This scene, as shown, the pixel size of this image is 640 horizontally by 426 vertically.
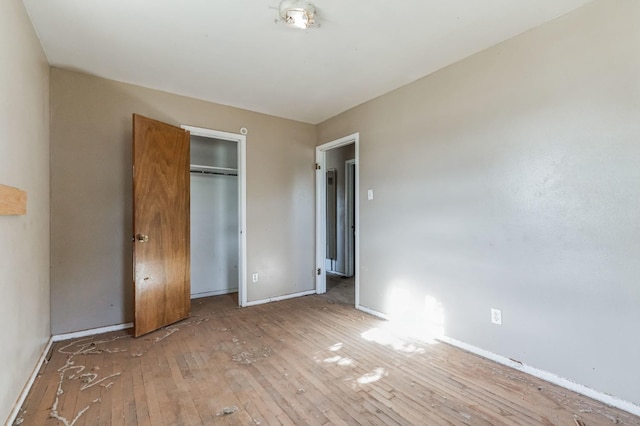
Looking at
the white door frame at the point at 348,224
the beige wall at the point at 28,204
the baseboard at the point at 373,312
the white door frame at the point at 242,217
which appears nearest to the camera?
the beige wall at the point at 28,204

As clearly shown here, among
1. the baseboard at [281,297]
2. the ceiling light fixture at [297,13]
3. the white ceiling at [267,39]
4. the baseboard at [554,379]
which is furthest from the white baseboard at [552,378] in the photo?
the ceiling light fixture at [297,13]

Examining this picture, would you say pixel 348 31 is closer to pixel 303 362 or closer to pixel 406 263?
pixel 406 263

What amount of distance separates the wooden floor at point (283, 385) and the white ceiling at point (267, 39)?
2.45m

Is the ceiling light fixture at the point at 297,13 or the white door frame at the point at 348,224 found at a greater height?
the ceiling light fixture at the point at 297,13

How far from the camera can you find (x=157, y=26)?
2.11m

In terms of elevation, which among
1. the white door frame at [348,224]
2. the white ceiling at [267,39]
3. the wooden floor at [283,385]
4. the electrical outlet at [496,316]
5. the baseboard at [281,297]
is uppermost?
the white ceiling at [267,39]

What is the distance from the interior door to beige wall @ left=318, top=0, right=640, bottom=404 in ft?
7.48

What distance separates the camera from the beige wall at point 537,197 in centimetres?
177

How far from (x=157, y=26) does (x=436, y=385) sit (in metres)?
3.12

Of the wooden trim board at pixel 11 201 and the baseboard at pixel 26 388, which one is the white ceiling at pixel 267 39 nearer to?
the wooden trim board at pixel 11 201

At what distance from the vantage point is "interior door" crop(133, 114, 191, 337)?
2758 mm

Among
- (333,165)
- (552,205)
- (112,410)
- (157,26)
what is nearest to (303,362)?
(112,410)

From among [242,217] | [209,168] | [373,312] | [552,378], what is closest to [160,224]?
[242,217]

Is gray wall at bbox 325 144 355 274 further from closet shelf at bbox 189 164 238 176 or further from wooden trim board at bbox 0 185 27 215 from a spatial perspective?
wooden trim board at bbox 0 185 27 215
